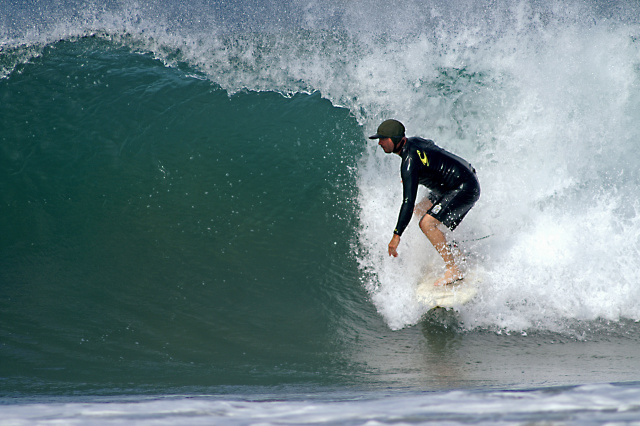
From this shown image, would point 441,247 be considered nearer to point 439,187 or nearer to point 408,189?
point 439,187

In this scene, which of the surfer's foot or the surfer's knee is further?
the surfer's foot

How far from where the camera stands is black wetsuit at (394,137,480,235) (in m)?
4.10

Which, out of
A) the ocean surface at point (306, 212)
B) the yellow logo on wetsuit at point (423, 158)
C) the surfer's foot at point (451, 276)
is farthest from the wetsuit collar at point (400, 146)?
the ocean surface at point (306, 212)

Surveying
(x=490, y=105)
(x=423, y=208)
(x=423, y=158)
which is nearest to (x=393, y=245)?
(x=423, y=158)

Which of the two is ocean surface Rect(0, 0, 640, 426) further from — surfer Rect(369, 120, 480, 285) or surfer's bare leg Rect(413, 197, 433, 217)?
surfer Rect(369, 120, 480, 285)

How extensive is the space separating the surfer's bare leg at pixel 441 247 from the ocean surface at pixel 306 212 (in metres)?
0.30

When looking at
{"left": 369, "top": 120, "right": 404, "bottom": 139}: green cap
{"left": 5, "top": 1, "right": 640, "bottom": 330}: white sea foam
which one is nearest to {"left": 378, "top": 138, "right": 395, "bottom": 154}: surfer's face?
{"left": 369, "top": 120, "right": 404, "bottom": 139}: green cap

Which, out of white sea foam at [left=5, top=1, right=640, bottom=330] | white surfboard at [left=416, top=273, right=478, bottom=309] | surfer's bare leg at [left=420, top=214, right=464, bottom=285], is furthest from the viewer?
white sea foam at [left=5, top=1, right=640, bottom=330]

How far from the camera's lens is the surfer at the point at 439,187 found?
4016 millimetres

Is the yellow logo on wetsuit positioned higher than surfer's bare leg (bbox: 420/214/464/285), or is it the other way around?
the yellow logo on wetsuit

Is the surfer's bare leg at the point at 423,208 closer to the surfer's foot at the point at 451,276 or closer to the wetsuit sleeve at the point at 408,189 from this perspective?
the surfer's foot at the point at 451,276

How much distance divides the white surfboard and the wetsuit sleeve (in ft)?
2.88

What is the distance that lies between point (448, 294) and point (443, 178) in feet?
3.47

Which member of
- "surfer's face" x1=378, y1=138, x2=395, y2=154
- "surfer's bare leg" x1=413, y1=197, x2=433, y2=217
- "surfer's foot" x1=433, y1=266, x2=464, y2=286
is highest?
"surfer's face" x1=378, y1=138, x2=395, y2=154
